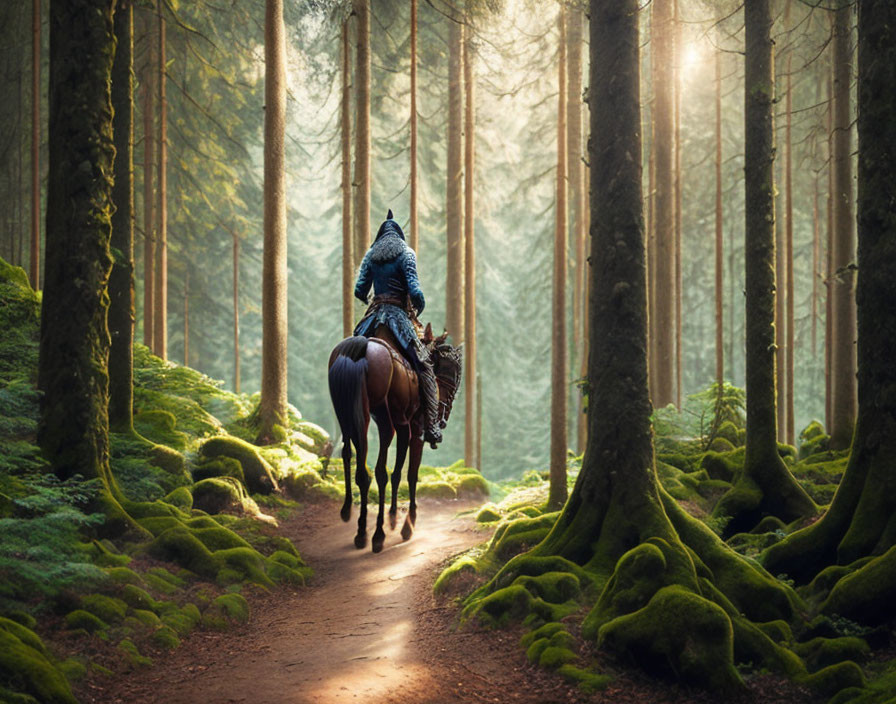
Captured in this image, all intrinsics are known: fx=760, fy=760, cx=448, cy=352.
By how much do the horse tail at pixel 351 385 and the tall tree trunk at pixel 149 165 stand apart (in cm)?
1078

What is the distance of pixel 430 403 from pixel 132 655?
5.42 metres

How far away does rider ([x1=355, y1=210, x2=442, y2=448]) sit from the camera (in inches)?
399

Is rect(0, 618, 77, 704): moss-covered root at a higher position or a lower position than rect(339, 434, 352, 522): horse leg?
lower

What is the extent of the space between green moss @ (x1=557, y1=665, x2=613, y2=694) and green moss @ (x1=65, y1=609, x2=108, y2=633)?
3.81 metres

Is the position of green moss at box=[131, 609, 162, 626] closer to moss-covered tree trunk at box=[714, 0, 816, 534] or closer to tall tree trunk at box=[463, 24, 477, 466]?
moss-covered tree trunk at box=[714, 0, 816, 534]

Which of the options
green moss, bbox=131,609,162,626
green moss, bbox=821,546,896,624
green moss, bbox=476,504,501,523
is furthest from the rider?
green moss, bbox=821,546,896,624

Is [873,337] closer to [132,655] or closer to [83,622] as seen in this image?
[132,655]

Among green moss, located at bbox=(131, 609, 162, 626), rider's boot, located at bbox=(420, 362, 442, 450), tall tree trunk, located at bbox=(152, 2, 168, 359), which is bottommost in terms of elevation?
green moss, located at bbox=(131, 609, 162, 626)

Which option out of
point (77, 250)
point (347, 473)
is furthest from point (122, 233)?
point (347, 473)

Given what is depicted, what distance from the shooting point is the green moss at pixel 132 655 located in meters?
6.09

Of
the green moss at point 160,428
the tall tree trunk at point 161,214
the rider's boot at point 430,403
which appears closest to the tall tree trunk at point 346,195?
the tall tree trunk at point 161,214

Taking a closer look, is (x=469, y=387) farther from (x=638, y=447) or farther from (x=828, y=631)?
(x=828, y=631)

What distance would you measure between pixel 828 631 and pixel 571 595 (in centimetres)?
220

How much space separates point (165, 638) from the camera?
21.8ft
